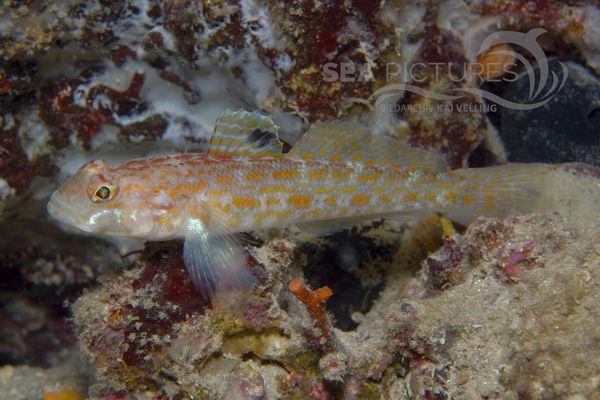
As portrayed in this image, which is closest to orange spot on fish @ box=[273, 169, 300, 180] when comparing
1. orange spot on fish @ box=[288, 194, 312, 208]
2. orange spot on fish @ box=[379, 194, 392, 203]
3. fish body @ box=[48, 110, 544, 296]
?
fish body @ box=[48, 110, 544, 296]

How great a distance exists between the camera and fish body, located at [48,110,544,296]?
313cm

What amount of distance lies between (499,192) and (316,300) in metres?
1.94

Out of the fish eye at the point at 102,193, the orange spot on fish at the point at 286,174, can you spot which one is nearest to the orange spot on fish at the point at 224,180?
the orange spot on fish at the point at 286,174

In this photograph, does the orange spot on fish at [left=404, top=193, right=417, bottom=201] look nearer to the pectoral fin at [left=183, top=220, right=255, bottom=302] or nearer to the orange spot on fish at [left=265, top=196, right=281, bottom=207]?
the orange spot on fish at [left=265, top=196, right=281, bottom=207]

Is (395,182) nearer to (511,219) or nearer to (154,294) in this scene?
(511,219)

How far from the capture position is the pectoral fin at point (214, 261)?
2.98m

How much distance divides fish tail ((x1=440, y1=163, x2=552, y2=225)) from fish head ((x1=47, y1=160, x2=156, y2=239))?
8.10 ft

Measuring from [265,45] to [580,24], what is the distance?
131 inches

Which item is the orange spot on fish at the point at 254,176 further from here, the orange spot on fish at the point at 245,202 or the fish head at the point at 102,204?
the fish head at the point at 102,204

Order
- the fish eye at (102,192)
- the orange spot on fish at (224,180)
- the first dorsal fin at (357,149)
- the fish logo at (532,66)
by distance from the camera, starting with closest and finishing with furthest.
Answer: the fish eye at (102,192) < the orange spot on fish at (224,180) < the first dorsal fin at (357,149) < the fish logo at (532,66)

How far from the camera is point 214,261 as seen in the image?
302cm

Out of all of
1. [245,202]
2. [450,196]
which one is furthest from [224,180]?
[450,196]

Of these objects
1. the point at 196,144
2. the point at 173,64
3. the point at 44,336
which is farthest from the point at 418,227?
the point at 44,336

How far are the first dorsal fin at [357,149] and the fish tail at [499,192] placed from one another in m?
0.28
